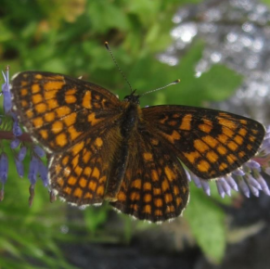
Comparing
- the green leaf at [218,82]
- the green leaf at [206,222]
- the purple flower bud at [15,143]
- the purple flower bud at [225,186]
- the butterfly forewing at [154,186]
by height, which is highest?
the green leaf at [218,82]

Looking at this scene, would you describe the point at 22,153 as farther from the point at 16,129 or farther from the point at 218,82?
the point at 218,82

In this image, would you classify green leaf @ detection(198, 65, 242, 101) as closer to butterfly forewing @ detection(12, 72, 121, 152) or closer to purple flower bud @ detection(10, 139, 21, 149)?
butterfly forewing @ detection(12, 72, 121, 152)

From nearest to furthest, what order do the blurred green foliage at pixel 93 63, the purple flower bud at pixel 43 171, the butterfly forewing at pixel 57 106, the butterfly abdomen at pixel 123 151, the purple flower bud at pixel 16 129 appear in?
the butterfly forewing at pixel 57 106 < the purple flower bud at pixel 16 129 < the purple flower bud at pixel 43 171 < the butterfly abdomen at pixel 123 151 < the blurred green foliage at pixel 93 63

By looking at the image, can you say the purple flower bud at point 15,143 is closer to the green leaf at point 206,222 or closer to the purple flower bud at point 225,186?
the purple flower bud at point 225,186

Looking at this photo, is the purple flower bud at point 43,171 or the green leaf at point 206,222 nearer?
the purple flower bud at point 43,171

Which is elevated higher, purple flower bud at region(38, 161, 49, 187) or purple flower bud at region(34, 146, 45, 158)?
purple flower bud at region(34, 146, 45, 158)

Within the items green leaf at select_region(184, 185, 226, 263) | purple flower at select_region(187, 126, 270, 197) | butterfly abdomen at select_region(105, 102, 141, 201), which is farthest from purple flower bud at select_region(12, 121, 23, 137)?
green leaf at select_region(184, 185, 226, 263)

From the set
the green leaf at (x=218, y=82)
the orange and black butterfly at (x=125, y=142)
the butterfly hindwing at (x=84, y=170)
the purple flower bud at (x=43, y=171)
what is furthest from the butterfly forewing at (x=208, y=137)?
the green leaf at (x=218, y=82)

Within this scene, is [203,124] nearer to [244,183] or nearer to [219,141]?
[219,141]
